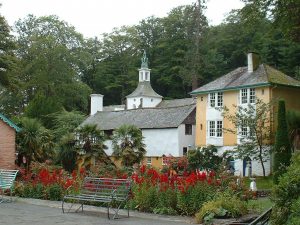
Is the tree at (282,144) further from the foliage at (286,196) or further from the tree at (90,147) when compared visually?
the foliage at (286,196)

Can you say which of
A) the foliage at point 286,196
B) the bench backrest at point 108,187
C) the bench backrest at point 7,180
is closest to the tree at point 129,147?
the bench backrest at point 7,180

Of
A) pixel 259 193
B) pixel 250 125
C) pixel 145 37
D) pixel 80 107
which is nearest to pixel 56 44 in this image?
pixel 80 107

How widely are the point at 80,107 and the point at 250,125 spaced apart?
149ft

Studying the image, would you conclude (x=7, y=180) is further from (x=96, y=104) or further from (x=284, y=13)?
(x=96, y=104)

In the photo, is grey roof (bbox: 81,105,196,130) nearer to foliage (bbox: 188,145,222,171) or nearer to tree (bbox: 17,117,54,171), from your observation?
tree (bbox: 17,117,54,171)

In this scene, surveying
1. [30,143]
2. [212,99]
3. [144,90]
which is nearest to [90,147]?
[30,143]

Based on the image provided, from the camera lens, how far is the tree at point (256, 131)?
37.4m

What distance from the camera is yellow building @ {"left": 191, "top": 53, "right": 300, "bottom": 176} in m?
41.4

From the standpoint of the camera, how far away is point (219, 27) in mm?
81750

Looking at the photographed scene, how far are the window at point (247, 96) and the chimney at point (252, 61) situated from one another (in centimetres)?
233

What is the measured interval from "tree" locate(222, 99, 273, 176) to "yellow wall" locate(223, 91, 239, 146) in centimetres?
419

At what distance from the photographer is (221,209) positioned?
A: 12406 millimetres

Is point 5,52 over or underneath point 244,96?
over

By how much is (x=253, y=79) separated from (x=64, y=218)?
32.2 metres
